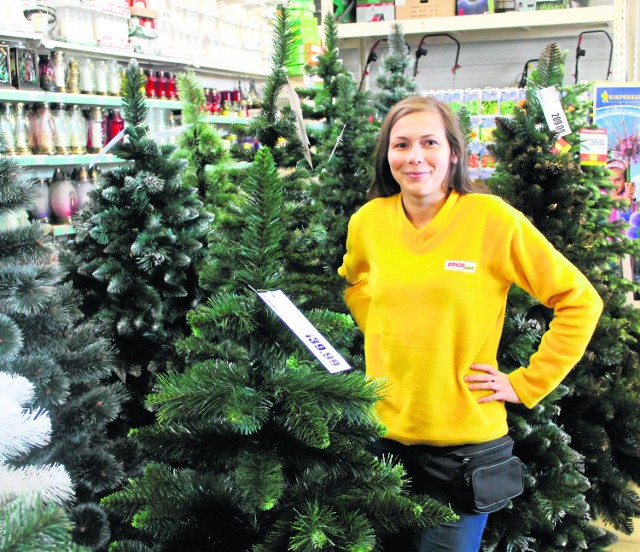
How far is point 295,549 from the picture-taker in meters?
0.92

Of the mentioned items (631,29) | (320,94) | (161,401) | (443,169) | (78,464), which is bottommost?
(78,464)

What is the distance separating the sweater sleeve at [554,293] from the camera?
1.46 meters

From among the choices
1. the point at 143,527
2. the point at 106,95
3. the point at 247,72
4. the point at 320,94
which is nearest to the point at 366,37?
the point at 247,72

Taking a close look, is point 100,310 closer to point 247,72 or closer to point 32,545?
point 32,545

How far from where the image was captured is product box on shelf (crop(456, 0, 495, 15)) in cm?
529

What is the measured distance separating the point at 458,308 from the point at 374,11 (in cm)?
433

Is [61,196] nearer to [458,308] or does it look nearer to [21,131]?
[21,131]

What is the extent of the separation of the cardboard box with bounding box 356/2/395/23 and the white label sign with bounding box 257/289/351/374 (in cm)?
470

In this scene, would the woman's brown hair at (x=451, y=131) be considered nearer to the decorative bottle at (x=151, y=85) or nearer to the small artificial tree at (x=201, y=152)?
the small artificial tree at (x=201, y=152)

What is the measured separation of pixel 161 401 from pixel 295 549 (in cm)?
26

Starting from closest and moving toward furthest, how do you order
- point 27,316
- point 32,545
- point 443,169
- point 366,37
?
point 32,545 < point 27,316 < point 443,169 < point 366,37

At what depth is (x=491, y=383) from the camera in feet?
4.95

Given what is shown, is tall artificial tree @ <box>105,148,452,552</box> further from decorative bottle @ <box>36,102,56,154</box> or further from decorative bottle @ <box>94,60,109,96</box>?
decorative bottle @ <box>94,60,109,96</box>

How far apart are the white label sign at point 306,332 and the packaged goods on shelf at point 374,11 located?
185 inches
